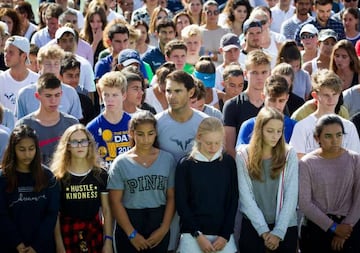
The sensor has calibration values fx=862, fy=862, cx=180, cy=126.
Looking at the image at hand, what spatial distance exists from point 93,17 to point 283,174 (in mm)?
6120

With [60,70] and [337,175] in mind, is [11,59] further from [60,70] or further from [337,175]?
[337,175]

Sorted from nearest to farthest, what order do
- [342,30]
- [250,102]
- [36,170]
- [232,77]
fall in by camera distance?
[36,170]
[250,102]
[232,77]
[342,30]

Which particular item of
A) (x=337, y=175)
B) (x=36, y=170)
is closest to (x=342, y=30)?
(x=337, y=175)

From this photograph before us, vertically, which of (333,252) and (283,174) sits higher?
(283,174)

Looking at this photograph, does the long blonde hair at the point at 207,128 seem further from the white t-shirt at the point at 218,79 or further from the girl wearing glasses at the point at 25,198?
the white t-shirt at the point at 218,79

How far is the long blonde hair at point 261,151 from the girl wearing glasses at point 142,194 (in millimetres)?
653

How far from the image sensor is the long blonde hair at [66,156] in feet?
22.7

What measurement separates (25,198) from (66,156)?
0.47 meters

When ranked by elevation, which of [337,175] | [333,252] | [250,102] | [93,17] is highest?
[93,17]

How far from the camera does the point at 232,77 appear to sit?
9.09m

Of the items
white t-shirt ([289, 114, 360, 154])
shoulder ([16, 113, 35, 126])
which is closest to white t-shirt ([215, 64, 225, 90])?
white t-shirt ([289, 114, 360, 154])

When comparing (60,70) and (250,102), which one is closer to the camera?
(250,102)

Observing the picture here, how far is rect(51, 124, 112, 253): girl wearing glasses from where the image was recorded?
6.90 metres

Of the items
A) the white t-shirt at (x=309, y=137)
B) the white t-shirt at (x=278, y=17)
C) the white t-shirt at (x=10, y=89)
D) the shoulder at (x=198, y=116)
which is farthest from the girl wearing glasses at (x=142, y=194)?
the white t-shirt at (x=278, y=17)
